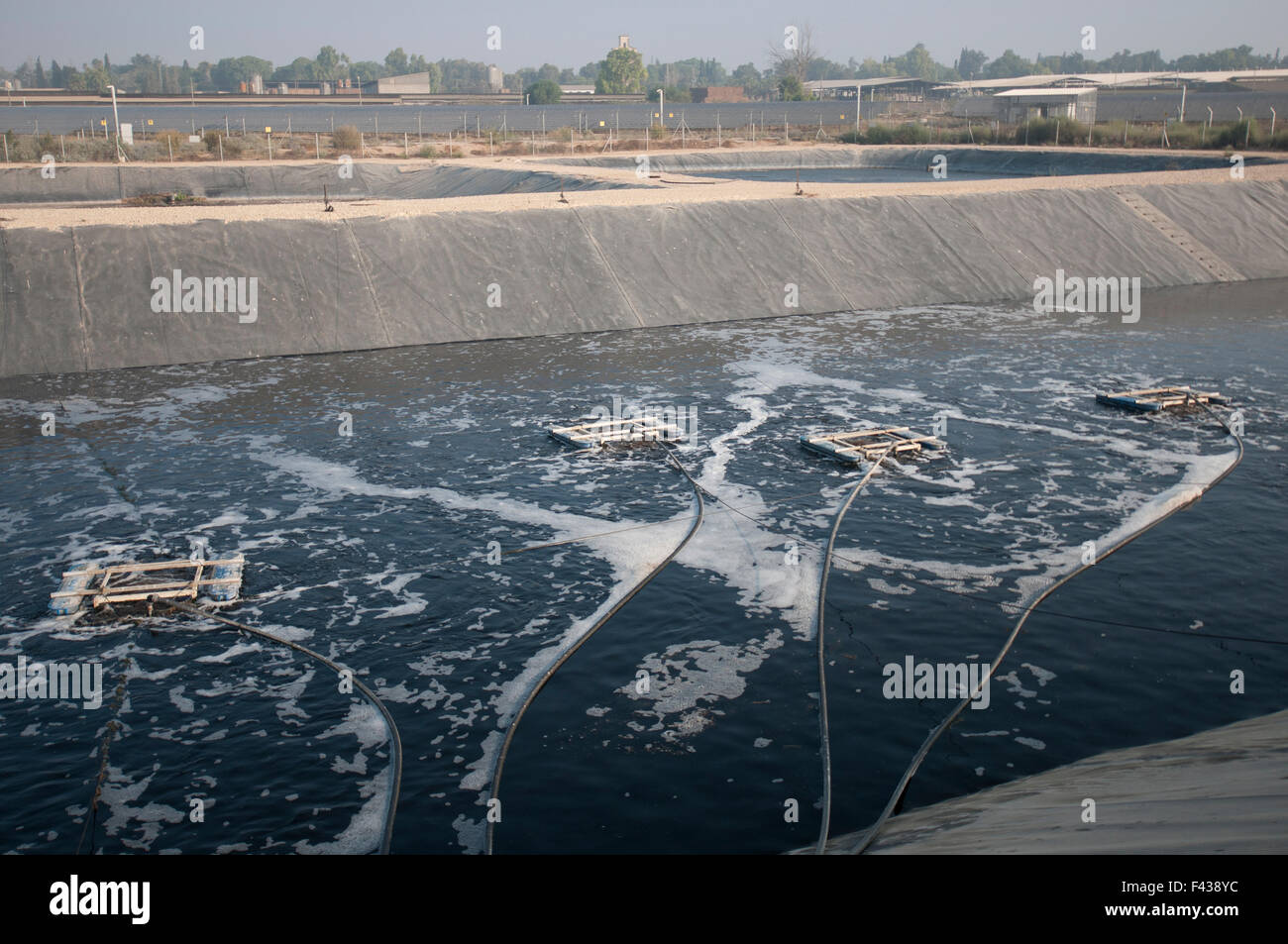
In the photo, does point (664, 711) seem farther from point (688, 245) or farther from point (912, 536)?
point (688, 245)

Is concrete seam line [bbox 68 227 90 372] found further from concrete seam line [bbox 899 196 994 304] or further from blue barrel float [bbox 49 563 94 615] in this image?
concrete seam line [bbox 899 196 994 304]

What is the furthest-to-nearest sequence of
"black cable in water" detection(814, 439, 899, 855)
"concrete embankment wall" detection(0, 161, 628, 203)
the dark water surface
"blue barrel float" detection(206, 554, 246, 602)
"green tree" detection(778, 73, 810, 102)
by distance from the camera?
"green tree" detection(778, 73, 810, 102) → "concrete embankment wall" detection(0, 161, 628, 203) → "blue barrel float" detection(206, 554, 246, 602) → the dark water surface → "black cable in water" detection(814, 439, 899, 855)

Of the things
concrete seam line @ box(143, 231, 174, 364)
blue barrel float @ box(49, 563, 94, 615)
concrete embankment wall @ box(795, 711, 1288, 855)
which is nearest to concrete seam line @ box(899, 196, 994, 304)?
concrete seam line @ box(143, 231, 174, 364)

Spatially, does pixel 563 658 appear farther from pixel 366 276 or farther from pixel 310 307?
pixel 366 276

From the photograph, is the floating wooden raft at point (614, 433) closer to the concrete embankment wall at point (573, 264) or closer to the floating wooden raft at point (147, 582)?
the floating wooden raft at point (147, 582)

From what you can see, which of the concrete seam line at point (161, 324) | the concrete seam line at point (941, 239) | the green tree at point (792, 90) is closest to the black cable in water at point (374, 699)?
the concrete seam line at point (161, 324)
